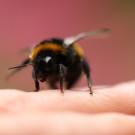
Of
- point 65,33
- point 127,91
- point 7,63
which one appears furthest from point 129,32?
point 127,91

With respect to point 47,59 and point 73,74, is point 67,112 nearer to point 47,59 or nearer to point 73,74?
point 47,59

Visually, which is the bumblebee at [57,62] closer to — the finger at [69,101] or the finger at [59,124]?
the finger at [69,101]

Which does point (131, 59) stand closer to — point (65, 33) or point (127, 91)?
point (65, 33)

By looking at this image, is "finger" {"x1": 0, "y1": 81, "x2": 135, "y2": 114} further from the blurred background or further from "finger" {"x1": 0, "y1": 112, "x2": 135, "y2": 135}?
the blurred background

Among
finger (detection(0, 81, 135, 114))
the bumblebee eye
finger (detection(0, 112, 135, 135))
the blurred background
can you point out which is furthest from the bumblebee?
the blurred background

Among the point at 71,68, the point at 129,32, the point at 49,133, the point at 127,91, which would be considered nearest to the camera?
the point at 49,133

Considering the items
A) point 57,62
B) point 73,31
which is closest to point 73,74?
point 57,62
